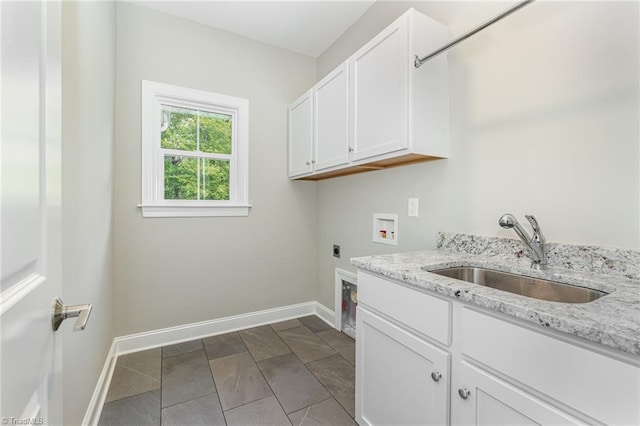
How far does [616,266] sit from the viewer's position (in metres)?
1.05

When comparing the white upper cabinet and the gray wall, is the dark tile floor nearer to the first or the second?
A: the gray wall

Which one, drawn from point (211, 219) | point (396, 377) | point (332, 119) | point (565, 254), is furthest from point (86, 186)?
point (565, 254)

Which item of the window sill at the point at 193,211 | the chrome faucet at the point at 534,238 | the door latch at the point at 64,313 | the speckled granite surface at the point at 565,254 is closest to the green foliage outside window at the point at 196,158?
the window sill at the point at 193,211

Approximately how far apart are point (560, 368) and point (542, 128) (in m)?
1.04

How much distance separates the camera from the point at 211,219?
2549mm

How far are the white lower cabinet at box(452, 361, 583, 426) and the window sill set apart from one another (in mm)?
2172

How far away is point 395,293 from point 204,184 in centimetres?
204

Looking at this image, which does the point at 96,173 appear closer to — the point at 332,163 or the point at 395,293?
the point at 332,163

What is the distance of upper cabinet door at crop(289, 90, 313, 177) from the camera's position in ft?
8.11

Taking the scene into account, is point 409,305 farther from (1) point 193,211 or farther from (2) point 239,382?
(1) point 193,211

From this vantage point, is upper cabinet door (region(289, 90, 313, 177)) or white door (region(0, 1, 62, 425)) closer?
Answer: white door (region(0, 1, 62, 425))

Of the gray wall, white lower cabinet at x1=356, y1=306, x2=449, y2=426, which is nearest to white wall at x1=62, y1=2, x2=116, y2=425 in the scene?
the gray wall

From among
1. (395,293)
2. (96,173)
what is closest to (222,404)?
(395,293)

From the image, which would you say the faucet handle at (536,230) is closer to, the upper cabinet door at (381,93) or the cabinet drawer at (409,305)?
the cabinet drawer at (409,305)
